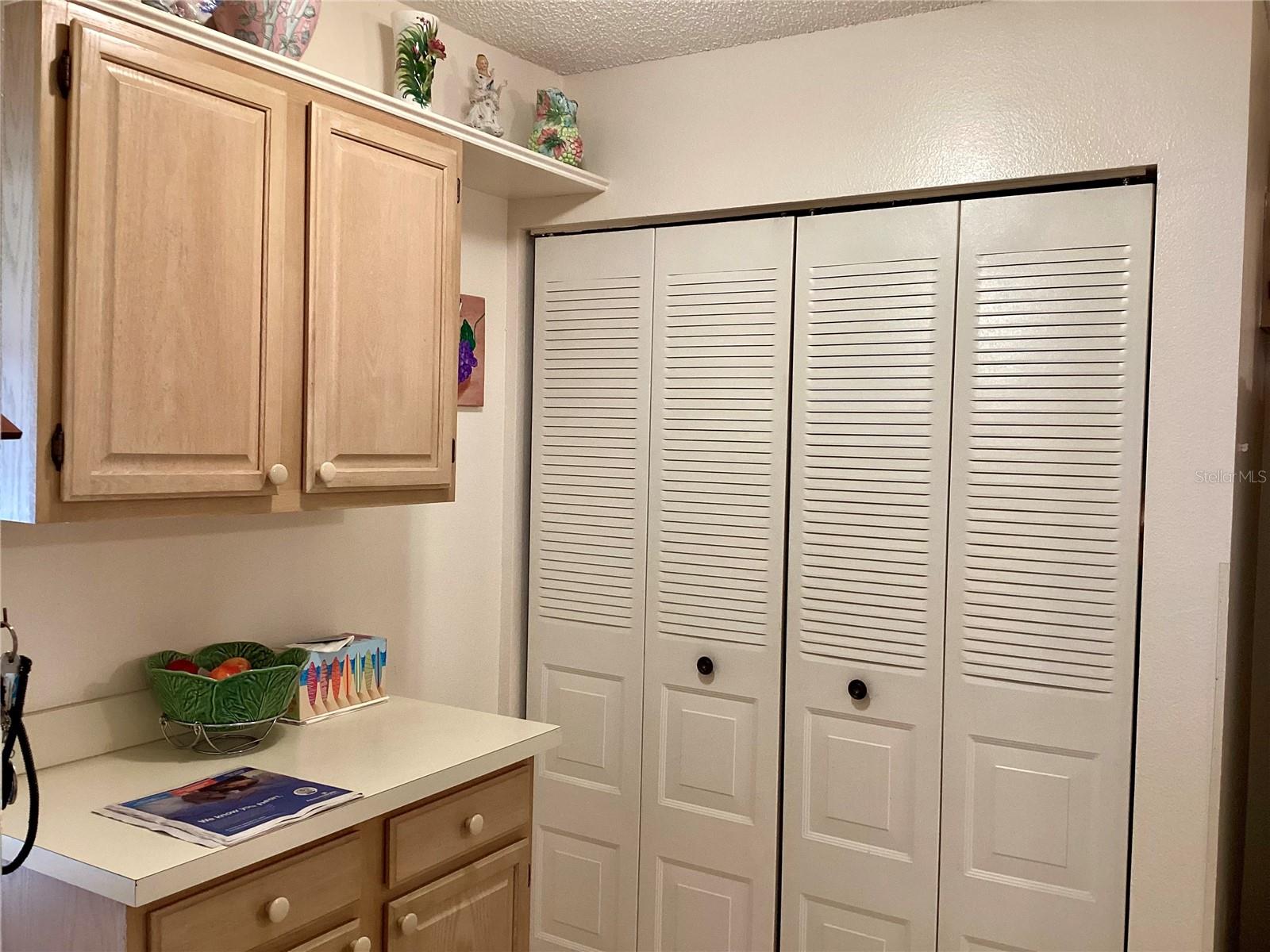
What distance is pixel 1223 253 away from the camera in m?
2.09

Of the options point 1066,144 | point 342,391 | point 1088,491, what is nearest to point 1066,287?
point 1066,144

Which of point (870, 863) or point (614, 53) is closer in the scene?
point (870, 863)

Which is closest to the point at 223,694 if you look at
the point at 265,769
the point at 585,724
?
the point at 265,769

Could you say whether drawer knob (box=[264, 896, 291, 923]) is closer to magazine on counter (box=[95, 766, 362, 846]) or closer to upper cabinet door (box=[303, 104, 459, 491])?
magazine on counter (box=[95, 766, 362, 846])

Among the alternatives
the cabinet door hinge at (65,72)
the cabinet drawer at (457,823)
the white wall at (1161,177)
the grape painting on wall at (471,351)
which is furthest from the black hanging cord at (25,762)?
the white wall at (1161,177)

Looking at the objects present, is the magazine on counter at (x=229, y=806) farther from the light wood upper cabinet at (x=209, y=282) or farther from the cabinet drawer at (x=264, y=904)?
the light wood upper cabinet at (x=209, y=282)

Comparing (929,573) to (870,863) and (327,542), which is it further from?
(327,542)

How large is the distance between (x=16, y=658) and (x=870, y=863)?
74.6 inches

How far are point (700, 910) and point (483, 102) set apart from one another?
2.08 metres

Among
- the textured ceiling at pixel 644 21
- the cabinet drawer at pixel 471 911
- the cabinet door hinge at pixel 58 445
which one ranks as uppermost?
the textured ceiling at pixel 644 21

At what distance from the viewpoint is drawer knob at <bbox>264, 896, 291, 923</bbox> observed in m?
1.67

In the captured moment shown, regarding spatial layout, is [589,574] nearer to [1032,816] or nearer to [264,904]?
[1032,816]

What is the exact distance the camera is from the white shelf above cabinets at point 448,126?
1.73m

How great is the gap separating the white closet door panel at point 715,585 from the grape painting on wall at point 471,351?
477 mm
